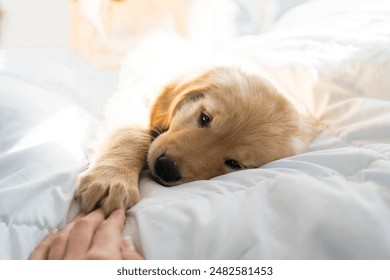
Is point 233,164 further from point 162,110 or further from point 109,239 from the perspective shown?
point 109,239

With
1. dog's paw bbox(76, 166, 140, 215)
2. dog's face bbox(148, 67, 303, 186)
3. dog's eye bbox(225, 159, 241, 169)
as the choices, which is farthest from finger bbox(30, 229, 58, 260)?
dog's eye bbox(225, 159, 241, 169)

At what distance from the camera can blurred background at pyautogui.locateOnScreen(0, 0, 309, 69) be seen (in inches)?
107

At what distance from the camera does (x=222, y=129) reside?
1481mm

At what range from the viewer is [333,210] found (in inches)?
39.4

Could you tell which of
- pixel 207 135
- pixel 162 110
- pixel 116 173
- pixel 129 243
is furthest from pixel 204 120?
pixel 129 243

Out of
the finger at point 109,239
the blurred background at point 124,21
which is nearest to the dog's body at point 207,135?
the finger at point 109,239

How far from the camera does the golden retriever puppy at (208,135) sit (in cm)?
137

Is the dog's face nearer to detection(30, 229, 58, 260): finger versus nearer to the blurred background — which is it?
detection(30, 229, 58, 260): finger

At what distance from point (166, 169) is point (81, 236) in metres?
0.41

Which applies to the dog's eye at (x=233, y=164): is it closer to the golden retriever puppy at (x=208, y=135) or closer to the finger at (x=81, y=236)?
the golden retriever puppy at (x=208, y=135)

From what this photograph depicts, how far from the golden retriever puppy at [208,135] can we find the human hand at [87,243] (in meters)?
0.19

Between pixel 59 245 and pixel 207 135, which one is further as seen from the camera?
pixel 207 135

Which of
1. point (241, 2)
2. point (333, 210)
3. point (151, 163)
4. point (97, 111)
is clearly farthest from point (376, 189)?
point (241, 2)

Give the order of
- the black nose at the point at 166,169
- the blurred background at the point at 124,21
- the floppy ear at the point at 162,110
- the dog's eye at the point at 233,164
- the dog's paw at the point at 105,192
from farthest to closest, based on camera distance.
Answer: the blurred background at the point at 124,21
the floppy ear at the point at 162,110
the dog's eye at the point at 233,164
the black nose at the point at 166,169
the dog's paw at the point at 105,192
